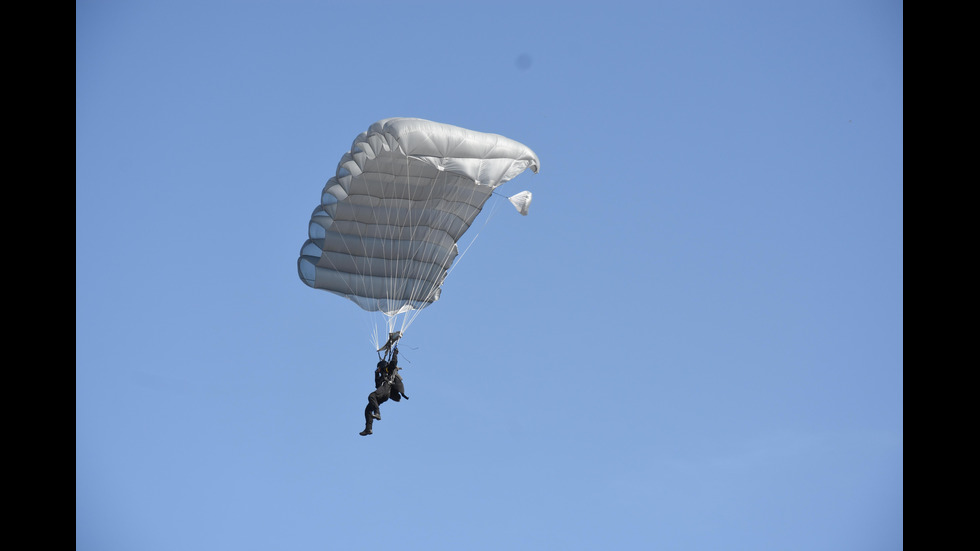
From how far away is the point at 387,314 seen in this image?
65.1ft

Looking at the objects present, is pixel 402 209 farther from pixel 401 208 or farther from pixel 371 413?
pixel 371 413

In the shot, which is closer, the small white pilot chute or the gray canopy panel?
the gray canopy panel

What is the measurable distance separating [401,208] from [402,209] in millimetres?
24

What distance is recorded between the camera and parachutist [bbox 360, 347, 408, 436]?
59.7 feet

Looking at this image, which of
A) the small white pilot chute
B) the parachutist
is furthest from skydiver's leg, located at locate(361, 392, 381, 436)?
the small white pilot chute

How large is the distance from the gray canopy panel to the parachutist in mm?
1677

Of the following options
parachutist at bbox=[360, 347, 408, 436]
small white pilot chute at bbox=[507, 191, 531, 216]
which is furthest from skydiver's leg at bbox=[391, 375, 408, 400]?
small white pilot chute at bbox=[507, 191, 531, 216]

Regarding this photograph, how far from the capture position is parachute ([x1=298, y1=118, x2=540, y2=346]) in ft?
56.8

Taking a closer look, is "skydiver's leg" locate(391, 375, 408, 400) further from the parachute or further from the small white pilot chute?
the small white pilot chute

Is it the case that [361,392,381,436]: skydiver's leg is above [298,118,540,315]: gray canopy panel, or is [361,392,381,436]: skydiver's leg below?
below
